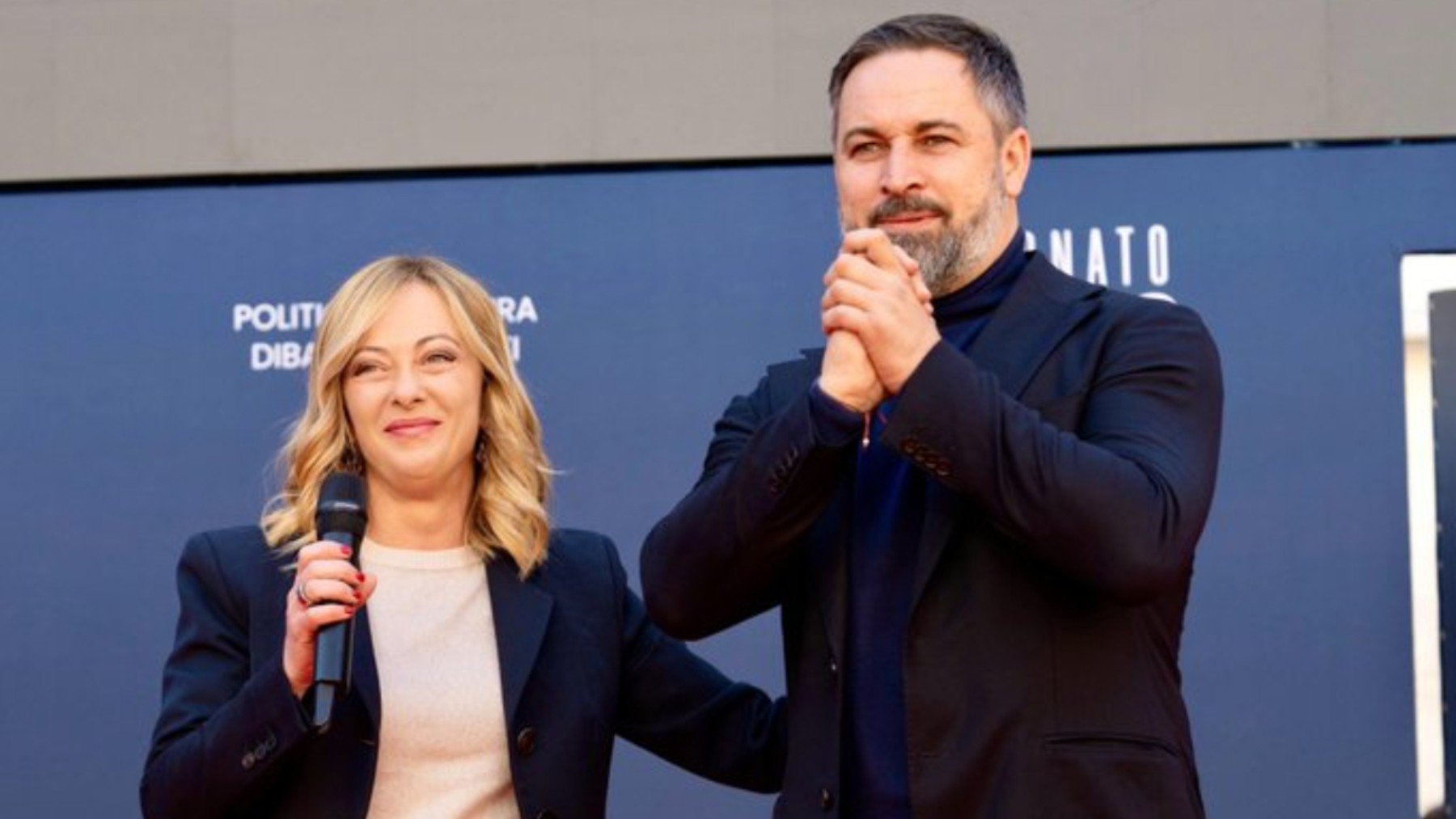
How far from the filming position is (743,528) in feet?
6.43

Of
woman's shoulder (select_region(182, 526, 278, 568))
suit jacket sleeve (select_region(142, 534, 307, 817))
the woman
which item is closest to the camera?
suit jacket sleeve (select_region(142, 534, 307, 817))

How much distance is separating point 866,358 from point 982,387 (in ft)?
0.40

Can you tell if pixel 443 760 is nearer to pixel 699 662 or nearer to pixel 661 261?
pixel 699 662

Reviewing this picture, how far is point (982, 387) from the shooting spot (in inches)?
72.6

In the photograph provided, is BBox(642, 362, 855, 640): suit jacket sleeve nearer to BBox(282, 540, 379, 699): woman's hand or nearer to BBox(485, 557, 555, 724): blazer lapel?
BBox(282, 540, 379, 699): woman's hand

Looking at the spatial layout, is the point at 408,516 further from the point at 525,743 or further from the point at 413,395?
the point at 525,743

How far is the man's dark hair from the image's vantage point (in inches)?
82.6

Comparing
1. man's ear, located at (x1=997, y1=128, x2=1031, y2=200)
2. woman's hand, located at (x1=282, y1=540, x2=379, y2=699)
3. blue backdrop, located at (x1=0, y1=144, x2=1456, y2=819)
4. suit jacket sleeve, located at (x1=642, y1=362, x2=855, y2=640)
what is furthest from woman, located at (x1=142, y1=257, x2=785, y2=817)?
blue backdrop, located at (x1=0, y1=144, x2=1456, y2=819)

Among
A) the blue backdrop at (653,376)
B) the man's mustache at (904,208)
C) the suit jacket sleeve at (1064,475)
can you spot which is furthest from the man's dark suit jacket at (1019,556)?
the blue backdrop at (653,376)

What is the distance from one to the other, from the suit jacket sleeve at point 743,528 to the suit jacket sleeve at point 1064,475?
0.31 feet

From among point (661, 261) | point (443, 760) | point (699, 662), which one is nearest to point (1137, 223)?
point (661, 261)

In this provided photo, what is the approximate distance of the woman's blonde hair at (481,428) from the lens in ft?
8.55

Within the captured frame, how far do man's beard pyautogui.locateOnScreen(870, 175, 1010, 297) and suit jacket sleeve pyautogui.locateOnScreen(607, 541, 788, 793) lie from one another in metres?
0.76

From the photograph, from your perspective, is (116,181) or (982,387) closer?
(982,387)
